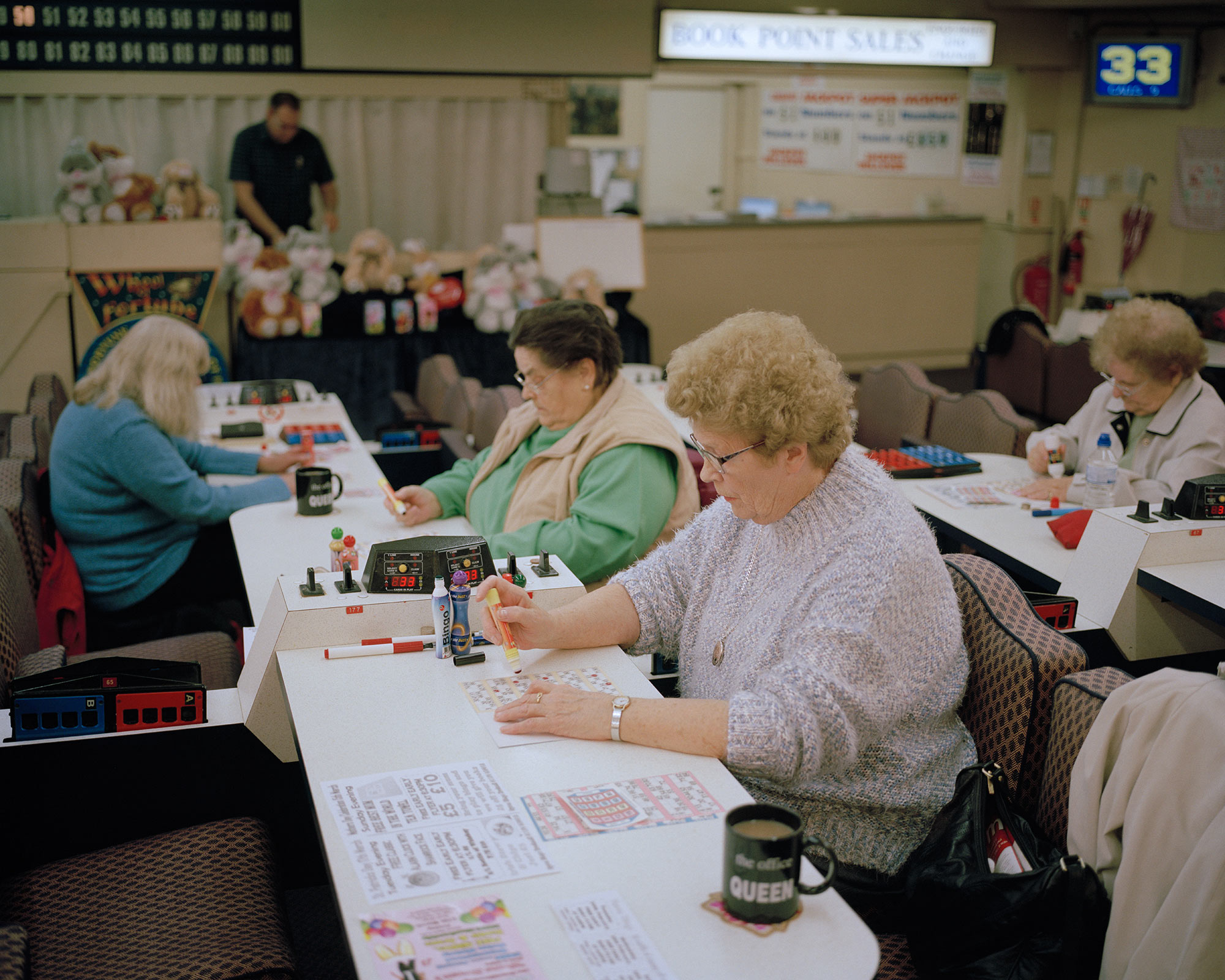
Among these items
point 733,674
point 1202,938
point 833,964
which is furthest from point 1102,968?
point 733,674

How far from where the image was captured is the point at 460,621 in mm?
2107

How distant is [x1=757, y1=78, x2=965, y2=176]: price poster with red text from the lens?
33.8ft

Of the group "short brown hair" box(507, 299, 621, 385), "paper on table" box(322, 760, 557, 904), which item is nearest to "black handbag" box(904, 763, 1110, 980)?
"paper on table" box(322, 760, 557, 904)

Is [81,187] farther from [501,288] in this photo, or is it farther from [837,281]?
[837,281]

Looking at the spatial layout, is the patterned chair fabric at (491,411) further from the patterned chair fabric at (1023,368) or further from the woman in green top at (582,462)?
the patterned chair fabric at (1023,368)

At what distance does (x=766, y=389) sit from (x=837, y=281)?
24.3 ft

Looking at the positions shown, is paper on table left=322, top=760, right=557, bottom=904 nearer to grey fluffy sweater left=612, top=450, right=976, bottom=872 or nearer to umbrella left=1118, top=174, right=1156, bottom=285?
grey fluffy sweater left=612, top=450, right=976, bottom=872

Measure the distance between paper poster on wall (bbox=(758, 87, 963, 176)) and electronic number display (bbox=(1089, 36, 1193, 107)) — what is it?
1647mm

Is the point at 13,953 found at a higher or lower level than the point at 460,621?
lower

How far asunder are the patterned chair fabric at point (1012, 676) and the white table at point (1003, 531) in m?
0.84

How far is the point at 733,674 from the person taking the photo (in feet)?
6.48

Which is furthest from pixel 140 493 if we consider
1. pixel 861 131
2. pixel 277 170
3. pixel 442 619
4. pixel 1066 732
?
pixel 861 131

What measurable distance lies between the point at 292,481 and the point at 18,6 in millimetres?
4631

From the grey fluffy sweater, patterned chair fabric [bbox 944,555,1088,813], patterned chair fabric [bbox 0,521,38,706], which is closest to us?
the grey fluffy sweater
